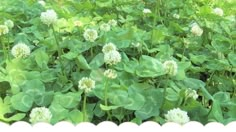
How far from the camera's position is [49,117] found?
1.15 meters

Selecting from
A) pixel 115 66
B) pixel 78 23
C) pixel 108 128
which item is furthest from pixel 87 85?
pixel 78 23

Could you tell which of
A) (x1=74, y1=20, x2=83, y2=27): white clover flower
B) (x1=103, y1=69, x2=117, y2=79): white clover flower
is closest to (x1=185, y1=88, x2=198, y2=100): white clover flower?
(x1=103, y1=69, x2=117, y2=79): white clover flower

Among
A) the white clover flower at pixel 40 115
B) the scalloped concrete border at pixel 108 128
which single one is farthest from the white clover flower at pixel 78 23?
the scalloped concrete border at pixel 108 128

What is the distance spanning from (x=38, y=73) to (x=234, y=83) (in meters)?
0.55

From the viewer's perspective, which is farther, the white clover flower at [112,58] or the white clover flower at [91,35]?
the white clover flower at [91,35]

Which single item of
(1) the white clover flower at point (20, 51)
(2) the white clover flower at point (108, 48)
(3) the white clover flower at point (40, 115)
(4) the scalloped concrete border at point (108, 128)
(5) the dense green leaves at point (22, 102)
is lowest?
(5) the dense green leaves at point (22, 102)

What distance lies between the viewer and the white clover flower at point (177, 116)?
3.88ft

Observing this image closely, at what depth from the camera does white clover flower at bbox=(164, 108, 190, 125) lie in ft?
3.88

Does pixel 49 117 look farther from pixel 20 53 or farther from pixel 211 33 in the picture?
pixel 211 33

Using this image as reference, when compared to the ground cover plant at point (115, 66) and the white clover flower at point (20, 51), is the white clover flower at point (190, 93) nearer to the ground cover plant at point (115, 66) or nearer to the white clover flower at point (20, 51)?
the ground cover plant at point (115, 66)

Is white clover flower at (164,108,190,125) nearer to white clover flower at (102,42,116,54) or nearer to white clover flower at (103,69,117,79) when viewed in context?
white clover flower at (103,69,117,79)

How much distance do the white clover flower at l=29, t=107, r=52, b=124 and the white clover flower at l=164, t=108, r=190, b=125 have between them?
0.27m

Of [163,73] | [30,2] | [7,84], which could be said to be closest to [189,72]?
[163,73]

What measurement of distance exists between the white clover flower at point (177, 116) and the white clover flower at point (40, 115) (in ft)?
0.88
